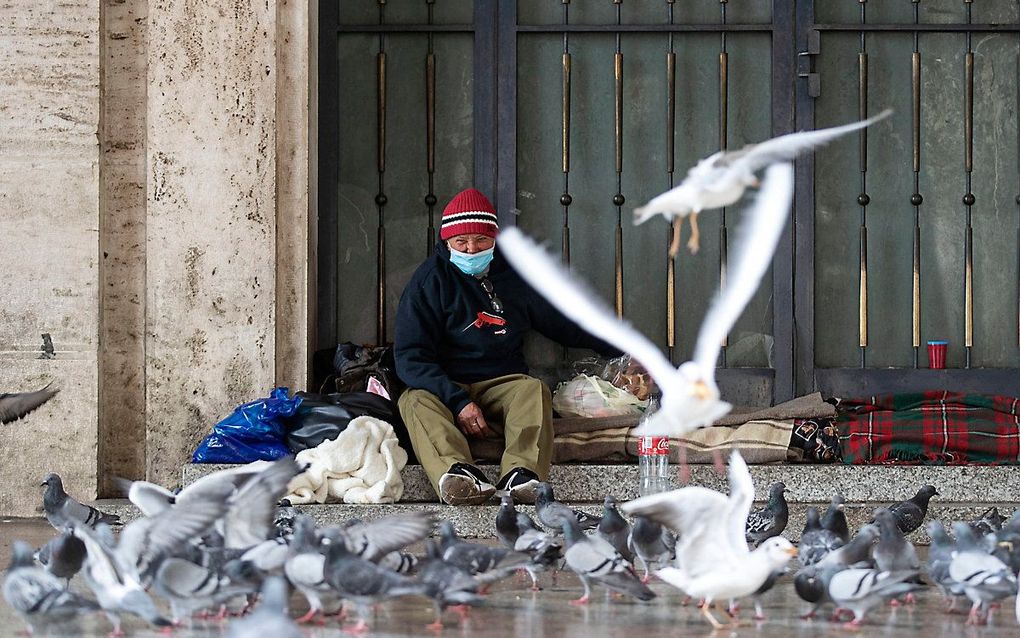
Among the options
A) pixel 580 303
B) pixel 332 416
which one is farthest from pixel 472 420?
pixel 580 303

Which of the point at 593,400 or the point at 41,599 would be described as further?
the point at 593,400

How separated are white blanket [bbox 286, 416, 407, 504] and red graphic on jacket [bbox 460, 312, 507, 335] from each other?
2.77 feet

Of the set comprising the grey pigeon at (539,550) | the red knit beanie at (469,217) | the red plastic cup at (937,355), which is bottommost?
the grey pigeon at (539,550)

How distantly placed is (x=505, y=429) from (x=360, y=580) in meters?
2.92

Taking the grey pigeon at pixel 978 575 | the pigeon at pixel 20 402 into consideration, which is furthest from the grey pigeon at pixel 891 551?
the pigeon at pixel 20 402

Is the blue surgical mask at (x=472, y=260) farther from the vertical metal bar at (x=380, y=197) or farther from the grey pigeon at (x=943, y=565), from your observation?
the grey pigeon at (x=943, y=565)

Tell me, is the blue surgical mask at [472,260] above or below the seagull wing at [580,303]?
above

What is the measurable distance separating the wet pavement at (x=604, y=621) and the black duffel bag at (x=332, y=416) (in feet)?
6.88

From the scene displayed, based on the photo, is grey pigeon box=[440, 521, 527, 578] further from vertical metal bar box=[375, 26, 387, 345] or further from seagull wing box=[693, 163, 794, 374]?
vertical metal bar box=[375, 26, 387, 345]

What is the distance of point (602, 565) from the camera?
4.55 metres

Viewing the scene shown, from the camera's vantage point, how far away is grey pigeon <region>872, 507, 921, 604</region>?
456 cm

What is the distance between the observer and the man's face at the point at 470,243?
23.8 ft

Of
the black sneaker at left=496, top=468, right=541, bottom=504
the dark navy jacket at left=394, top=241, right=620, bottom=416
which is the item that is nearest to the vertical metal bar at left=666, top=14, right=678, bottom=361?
the dark navy jacket at left=394, top=241, right=620, bottom=416

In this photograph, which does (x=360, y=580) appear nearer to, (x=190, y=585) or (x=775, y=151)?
(x=190, y=585)
